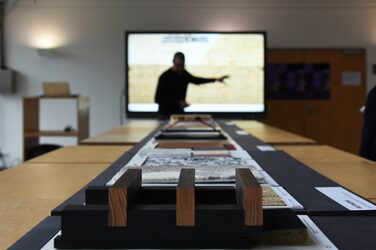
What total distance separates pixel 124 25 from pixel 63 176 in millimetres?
4974

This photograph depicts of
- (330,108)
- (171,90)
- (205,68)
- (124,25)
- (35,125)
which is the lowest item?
(35,125)

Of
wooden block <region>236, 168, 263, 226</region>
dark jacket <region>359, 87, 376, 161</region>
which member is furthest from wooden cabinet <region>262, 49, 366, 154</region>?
wooden block <region>236, 168, 263, 226</region>

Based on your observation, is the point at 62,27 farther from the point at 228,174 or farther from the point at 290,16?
the point at 228,174

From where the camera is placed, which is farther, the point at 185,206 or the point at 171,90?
the point at 171,90

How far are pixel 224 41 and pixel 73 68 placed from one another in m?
2.05

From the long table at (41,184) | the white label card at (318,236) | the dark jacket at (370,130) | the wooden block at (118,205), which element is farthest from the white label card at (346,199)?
the dark jacket at (370,130)

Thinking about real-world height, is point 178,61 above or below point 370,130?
above

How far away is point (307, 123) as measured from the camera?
6.32 meters

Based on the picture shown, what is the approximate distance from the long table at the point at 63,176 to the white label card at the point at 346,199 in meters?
0.06

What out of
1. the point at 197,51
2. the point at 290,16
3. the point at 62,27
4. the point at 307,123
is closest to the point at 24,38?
the point at 62,27

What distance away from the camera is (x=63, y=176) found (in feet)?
4.72

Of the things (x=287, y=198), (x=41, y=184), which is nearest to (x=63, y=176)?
(x=41, y=184)

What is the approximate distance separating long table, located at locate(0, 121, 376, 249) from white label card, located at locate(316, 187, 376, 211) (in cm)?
6

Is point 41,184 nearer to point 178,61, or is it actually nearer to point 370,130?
point 370,130
